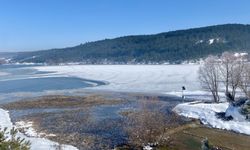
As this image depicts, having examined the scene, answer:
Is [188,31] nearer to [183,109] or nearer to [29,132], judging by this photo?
[183,109]

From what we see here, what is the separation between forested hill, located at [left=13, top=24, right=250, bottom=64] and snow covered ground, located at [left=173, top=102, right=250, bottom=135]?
10478cm

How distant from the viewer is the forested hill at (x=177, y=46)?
149250 millimetres

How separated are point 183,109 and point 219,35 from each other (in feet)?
453

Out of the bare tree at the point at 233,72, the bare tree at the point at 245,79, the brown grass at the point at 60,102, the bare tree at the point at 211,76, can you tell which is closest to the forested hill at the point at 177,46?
the bare tree at the point at 211,76

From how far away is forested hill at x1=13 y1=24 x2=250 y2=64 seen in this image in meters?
149

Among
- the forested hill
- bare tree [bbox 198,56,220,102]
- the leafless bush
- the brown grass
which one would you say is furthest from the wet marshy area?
the forested hill

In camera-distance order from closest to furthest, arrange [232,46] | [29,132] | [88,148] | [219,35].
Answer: [88,148]
[29,132]
[232,46]
[219,35]

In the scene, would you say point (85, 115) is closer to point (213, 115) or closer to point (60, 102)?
point (60, 102)

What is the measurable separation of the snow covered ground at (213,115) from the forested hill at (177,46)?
344ft

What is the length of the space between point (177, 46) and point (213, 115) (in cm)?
12776

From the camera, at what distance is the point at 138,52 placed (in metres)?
176

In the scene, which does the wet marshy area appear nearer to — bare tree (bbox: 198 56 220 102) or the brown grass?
the brown grass

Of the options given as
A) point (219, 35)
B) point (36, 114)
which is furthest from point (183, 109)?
point (219, 35)

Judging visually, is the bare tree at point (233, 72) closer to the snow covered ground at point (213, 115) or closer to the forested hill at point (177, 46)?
the snow covered ground at point (213, 115)
